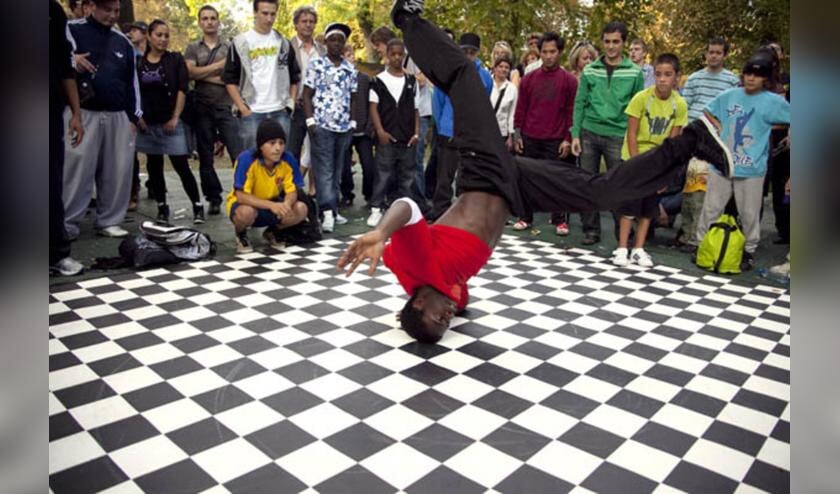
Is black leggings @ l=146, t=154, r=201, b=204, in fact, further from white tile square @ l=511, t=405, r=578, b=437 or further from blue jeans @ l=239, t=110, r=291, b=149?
white tile square @ l=511, t=405, r=578, b=437

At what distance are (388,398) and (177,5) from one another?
2810 cm

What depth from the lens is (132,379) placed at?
2.59m

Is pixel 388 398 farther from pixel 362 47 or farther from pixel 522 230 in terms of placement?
pixel 362 47

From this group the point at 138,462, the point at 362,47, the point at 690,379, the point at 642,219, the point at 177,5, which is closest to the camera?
the point at 138,462

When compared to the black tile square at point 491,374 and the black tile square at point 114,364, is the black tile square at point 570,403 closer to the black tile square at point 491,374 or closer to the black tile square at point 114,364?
the black tile square at point 491,374

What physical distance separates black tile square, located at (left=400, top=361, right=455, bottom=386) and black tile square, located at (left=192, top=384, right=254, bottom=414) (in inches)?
29.5

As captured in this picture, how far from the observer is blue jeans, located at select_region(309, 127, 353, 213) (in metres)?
5.34

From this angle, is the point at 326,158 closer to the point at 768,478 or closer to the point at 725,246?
the point at 725,246

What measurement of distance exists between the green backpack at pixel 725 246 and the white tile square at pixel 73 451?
4.42m

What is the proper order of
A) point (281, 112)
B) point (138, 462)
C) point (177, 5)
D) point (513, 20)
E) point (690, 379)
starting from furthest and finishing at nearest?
point (177, 5), point (513, 20), point (281, 112), point (690, 379), point (138, 462)

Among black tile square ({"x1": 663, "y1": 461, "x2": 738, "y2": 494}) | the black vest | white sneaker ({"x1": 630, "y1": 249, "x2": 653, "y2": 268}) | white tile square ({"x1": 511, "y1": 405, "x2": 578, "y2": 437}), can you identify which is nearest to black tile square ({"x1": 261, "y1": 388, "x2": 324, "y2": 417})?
white tile square ({"x1": 511, "y1": 405, "x2": 578, "y2": 437})

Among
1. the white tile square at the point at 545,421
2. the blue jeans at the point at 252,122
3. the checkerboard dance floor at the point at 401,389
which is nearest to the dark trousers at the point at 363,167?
the blue jeans at the point at 252,122
